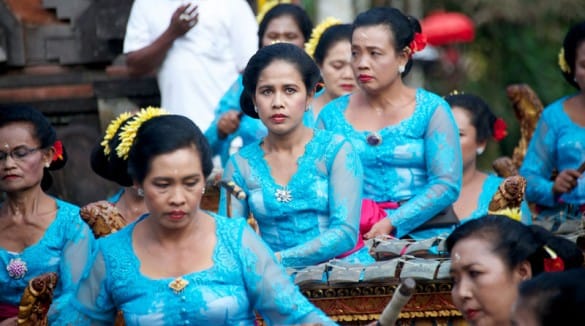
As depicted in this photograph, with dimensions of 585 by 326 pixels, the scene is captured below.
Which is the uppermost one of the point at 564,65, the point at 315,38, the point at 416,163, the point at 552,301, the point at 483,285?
the point at 315,38

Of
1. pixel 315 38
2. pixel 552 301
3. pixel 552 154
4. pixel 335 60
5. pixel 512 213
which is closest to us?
pixel 552 301

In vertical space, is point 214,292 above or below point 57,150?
below

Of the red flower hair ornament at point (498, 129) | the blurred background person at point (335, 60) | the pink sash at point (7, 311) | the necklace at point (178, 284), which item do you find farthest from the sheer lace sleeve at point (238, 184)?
the red flower hair ornament at point (498, 129)

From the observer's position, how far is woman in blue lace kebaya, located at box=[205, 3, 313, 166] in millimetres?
9156

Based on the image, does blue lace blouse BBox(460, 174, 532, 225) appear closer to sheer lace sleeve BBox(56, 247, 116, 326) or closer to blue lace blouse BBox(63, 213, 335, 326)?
blue lace blouse BBox(63, 213, 335, 326)

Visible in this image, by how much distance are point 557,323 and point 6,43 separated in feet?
22.7

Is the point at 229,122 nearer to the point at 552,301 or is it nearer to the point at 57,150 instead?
the point at 57,150

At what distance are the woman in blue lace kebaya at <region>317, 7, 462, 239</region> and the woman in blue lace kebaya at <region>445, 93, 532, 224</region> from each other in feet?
2.10

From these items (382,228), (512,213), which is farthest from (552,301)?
(382,228)

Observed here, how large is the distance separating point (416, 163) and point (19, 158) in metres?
1.98

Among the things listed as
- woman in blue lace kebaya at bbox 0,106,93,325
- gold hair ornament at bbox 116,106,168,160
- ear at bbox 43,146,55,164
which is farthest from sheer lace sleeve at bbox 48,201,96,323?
gold hair ornament at bbox 116,106,168,160

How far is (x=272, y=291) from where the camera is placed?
5.91 metres

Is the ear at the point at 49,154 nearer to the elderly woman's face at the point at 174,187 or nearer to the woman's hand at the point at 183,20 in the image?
the elderly woman's face at the point at 174,187

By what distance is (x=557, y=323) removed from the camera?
4746 millimetres
